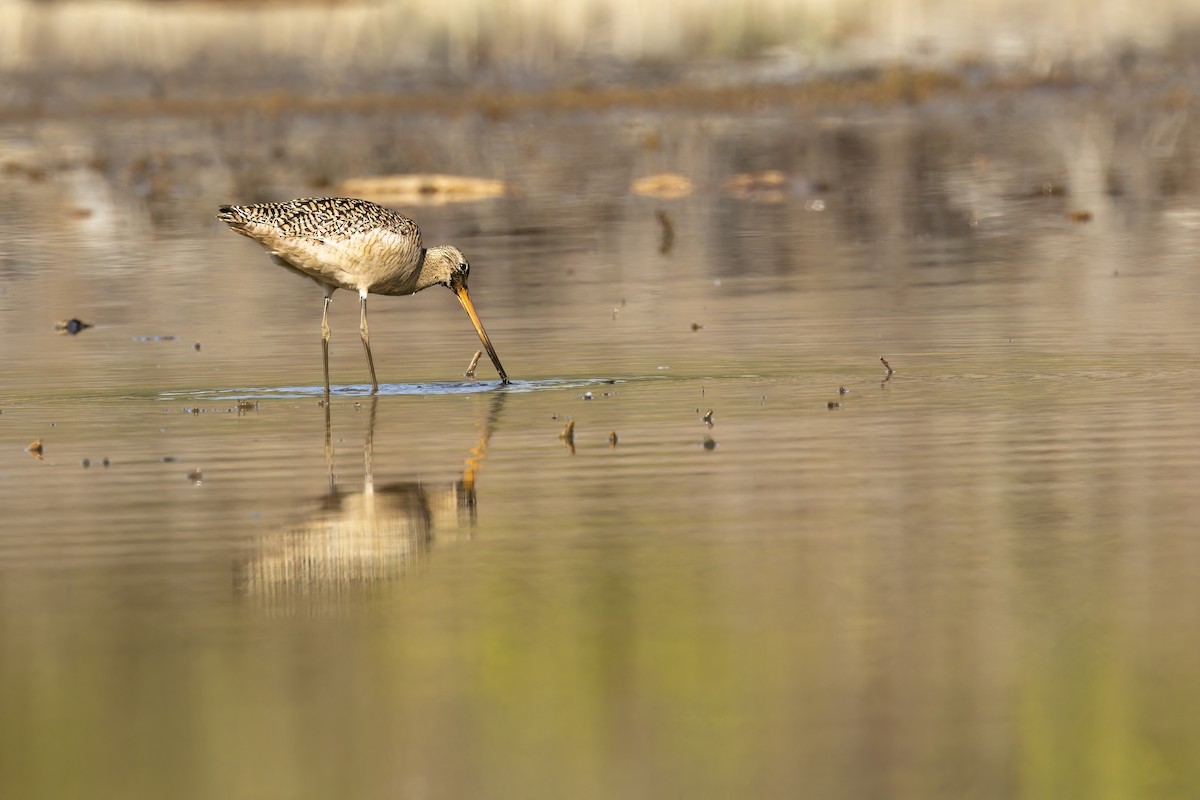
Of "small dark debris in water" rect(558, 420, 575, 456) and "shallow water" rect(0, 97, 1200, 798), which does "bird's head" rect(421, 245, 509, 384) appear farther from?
"small dark debris in water" rect(558, 420, 575, 456)

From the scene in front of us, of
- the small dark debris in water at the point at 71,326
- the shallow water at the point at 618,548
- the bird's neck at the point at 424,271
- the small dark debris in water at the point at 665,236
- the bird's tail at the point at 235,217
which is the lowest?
the shallow water at the point at 618,548

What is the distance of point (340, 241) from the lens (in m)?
15.3

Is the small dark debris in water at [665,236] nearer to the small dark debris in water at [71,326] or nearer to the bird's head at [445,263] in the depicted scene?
the small dark debris in water at [71,326]

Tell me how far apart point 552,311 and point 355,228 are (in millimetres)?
3760

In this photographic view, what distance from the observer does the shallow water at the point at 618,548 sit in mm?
6871

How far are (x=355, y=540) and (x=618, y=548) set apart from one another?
1.13 metres

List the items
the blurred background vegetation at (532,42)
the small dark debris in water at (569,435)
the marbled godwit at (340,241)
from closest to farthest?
the small dark debris in water at (569,435) < the marbled godwit at (340,241) < the blurred background vegetation at (532,42)

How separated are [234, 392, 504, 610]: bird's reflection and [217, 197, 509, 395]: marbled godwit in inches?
144

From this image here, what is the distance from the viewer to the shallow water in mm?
6871

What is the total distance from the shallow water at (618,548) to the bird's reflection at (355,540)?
27 millimetres

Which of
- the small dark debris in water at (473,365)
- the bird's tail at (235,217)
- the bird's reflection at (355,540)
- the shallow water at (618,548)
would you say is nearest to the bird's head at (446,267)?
the shallow water at (618,548)

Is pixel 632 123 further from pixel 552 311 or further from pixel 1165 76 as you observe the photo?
pixel 552 311

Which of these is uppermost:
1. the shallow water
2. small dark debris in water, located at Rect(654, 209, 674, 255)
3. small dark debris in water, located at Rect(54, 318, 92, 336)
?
small dark debris in water, located at Rect(654, 209, 674, 255)

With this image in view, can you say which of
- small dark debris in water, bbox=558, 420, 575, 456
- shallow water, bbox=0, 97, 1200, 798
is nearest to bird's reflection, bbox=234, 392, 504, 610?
shallow water, bbox=0, 97, 1200, 798
